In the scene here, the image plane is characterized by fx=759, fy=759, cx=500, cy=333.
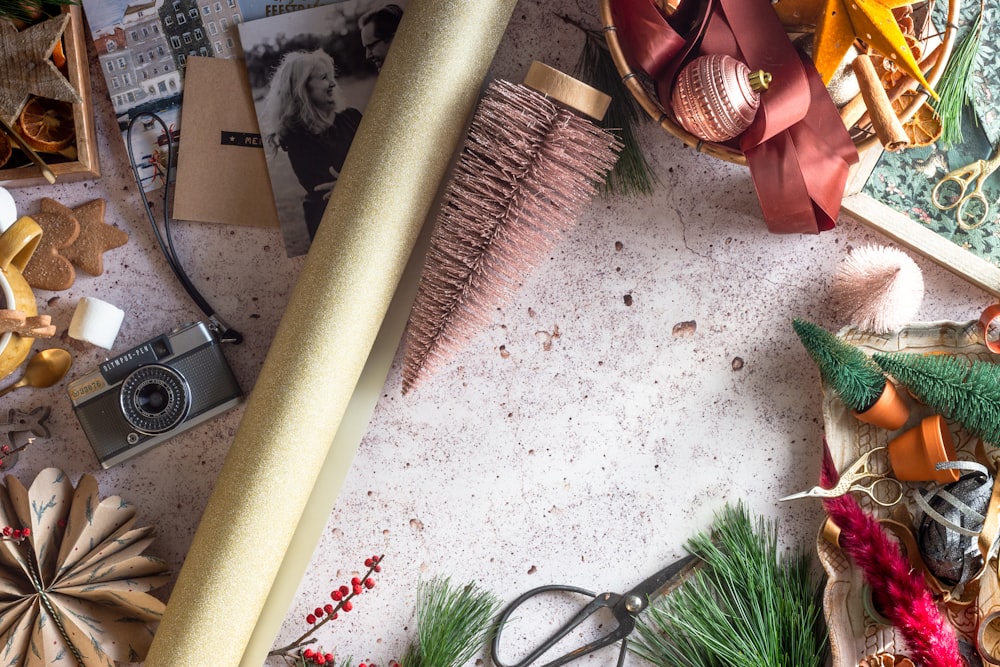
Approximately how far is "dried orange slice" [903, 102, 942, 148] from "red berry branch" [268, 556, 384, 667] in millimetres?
822

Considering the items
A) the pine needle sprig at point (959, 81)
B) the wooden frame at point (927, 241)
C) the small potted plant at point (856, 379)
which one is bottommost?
the small potted plant at point (856, 379)

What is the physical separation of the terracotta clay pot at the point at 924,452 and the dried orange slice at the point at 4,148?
1.18 metres

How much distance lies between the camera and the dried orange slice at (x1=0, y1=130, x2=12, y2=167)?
38.2 inches

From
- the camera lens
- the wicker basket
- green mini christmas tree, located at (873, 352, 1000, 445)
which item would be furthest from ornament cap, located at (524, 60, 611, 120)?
the camera lens

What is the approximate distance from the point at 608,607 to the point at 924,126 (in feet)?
2.33

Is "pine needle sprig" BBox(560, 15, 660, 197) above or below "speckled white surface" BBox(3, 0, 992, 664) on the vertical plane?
above

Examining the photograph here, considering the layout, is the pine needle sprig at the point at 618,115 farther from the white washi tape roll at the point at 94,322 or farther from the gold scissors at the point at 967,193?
the white washi tape roll at the point at 94,322

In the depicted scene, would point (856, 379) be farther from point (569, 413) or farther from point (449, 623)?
point (449, 623)

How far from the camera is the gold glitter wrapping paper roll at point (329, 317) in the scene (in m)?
0.84

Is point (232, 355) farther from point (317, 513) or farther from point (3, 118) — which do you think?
point (3, 118)

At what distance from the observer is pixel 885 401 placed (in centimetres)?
91

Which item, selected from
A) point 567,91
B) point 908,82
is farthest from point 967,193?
point 567,91

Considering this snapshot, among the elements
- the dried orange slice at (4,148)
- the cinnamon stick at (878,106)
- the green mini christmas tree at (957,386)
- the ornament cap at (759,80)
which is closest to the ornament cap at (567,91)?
the ornament cap at (759,80)

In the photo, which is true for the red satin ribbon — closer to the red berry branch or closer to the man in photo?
the man in photo
